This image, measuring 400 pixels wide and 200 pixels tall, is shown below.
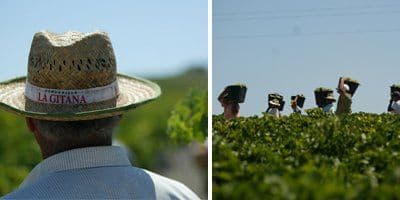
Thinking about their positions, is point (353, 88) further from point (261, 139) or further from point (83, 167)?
point (83, 167)

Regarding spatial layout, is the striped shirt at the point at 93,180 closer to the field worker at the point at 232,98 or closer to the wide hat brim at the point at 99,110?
the wide hat brim at the point at 99,110

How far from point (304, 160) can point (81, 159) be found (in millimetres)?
755

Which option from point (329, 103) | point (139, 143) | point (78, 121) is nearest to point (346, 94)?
point (329, 103)

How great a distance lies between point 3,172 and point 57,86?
4.88 m

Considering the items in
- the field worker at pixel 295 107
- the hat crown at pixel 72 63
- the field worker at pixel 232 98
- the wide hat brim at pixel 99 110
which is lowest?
the field worker at pixel 295 107

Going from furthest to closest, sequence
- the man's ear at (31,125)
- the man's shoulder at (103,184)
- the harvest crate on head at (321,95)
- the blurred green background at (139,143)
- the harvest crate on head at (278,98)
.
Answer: the blurred green background at (139,143) → the harvest crate on head at (321,95) → the harvest crate on head at (278,98) → the man's ear at (31,125) → the man's shoulder at (103,184)

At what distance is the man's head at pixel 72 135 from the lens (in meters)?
2.68

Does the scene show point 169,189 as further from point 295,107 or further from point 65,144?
point 295,107

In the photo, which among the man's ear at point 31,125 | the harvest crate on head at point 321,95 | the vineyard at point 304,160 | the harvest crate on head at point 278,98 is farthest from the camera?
the harvest crate on head at point 321,95

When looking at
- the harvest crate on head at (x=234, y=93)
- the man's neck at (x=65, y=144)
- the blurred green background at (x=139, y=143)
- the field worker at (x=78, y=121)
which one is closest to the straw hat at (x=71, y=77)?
the field worker at (x=78, y=121)

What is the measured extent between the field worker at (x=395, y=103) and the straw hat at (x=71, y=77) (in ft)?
7.52

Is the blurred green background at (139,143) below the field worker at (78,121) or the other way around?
below

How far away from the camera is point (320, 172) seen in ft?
7.55

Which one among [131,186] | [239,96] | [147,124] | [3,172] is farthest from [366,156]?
[147,124]
